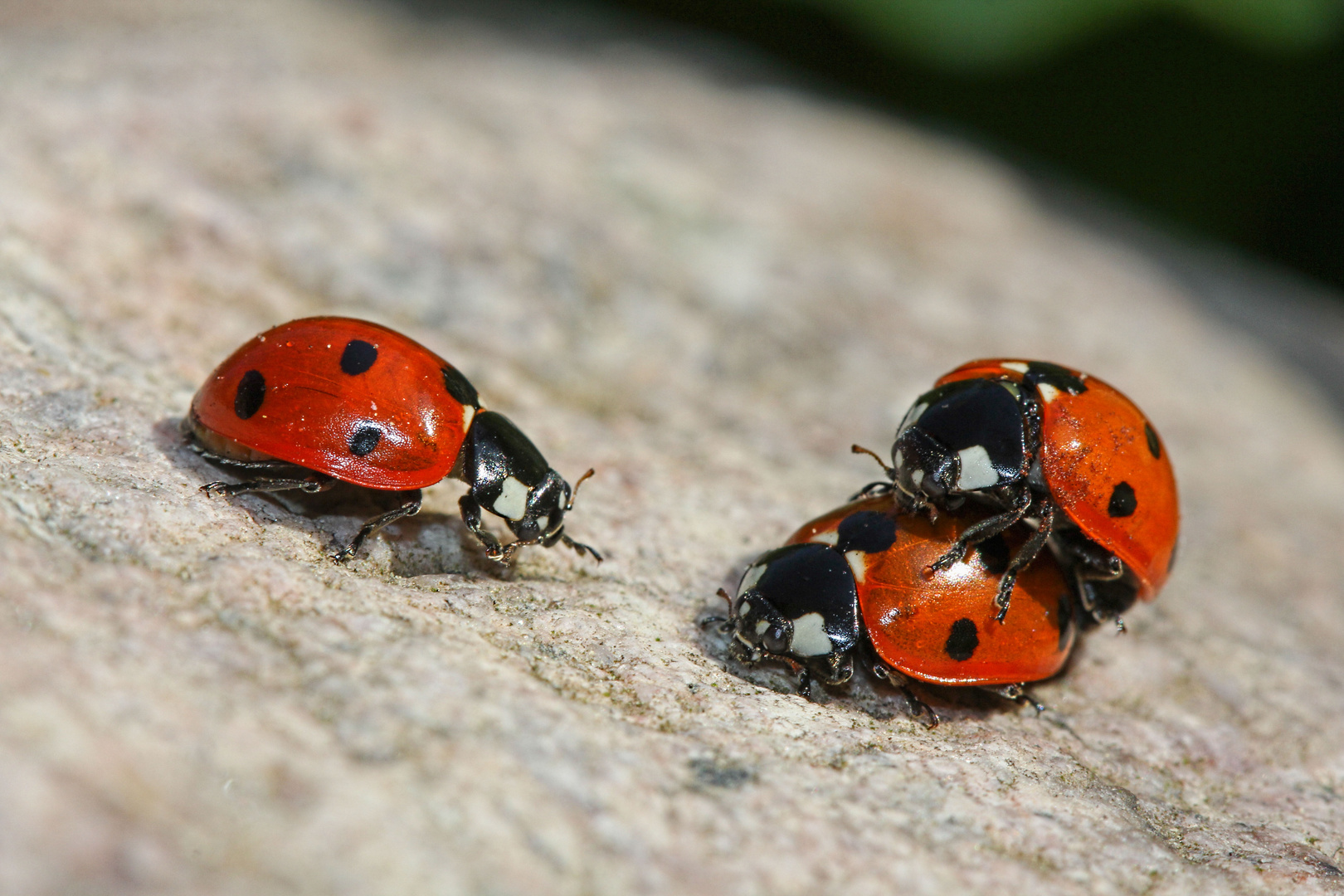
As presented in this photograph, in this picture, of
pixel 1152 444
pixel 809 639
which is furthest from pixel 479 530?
pixel 1152 444

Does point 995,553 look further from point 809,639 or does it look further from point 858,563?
point 809,639

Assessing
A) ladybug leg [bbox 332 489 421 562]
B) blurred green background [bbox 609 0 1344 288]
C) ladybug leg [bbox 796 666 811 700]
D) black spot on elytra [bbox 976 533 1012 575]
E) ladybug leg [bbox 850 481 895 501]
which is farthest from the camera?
blurred green background [bbox 609 0 1344 288]

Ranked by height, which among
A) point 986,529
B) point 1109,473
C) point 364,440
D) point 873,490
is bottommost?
point 364,440

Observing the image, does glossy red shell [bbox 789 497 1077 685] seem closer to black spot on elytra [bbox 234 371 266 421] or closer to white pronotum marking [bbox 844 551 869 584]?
white pronotum marking [bbox 844 551 869 584]

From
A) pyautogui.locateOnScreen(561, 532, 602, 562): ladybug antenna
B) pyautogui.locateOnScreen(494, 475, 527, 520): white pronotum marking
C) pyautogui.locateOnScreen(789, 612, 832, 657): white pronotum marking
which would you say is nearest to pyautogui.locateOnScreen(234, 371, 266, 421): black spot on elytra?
pyautogui.locateOnScreen(494, 475, 527, 520): white pronotum marking

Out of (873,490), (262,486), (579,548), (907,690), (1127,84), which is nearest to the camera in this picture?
(262,486)
